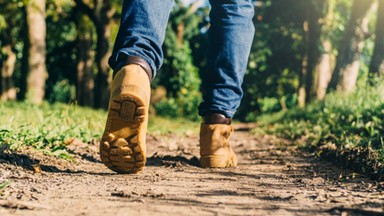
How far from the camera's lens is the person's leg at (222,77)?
9.49 feet

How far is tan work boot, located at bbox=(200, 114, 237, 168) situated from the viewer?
2881 millimetres

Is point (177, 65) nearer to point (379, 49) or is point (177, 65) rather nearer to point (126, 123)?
point (379, 49)

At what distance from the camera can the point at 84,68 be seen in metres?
19.3

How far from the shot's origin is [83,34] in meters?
18.8

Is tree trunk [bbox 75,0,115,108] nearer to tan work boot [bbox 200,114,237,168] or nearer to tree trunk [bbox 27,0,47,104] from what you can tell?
tree trunk [bbox 27,0,47,104]

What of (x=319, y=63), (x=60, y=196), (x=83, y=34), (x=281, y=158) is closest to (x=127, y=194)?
(x=60, y=196)

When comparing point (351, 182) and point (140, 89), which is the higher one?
point (140, 89)

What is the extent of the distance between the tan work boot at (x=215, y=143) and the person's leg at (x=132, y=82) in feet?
1.90

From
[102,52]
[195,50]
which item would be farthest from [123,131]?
[195,50]

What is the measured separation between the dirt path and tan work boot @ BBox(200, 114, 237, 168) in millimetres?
94

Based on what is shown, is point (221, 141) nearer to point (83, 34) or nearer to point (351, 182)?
point (351, 182)

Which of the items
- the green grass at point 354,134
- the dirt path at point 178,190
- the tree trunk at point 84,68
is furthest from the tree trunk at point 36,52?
the dirt path at point 178,190

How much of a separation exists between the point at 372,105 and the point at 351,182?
3.63 m

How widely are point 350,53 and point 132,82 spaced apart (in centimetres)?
994
